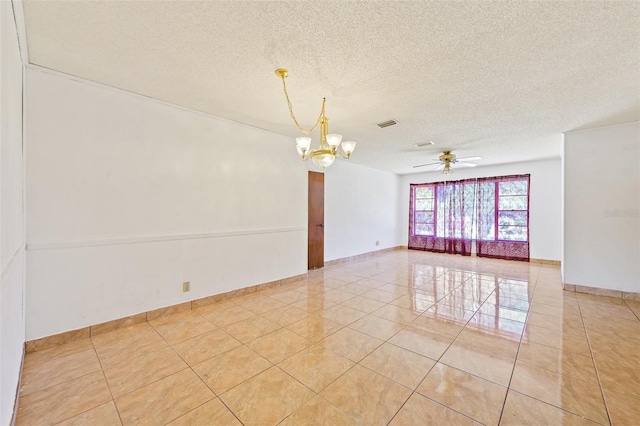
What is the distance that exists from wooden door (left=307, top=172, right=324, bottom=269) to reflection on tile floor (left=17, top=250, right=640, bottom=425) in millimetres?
2211

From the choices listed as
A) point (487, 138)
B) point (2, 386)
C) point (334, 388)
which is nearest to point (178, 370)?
point (2, 386)

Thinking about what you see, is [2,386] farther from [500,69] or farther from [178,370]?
[500,69]

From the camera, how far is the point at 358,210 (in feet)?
24.3

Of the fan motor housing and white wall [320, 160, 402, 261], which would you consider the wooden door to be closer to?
white wall [320, 160, 402, 261]

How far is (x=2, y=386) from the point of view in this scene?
1362 mm

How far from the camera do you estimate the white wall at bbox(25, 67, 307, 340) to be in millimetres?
2545

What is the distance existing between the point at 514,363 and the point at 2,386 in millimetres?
3504

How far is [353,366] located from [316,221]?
4042 millimetres

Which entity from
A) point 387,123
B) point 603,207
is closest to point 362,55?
point 387,123

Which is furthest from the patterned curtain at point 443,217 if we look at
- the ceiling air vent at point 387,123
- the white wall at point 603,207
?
the ceiling air vent at point 387,123

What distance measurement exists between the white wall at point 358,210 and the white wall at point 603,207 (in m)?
4.28

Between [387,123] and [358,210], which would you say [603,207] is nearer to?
[387,123]

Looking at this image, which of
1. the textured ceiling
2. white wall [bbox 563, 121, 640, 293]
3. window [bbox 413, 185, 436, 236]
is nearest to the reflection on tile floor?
white wall [bbox 563, 121, 640, 293]

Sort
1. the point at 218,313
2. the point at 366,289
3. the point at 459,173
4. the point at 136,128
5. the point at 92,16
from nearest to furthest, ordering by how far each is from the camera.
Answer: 1. the point at 92,16
2. the point at 136,128
3. the point at 218,313
4. the point at 366,289
5. the point at 459,173
